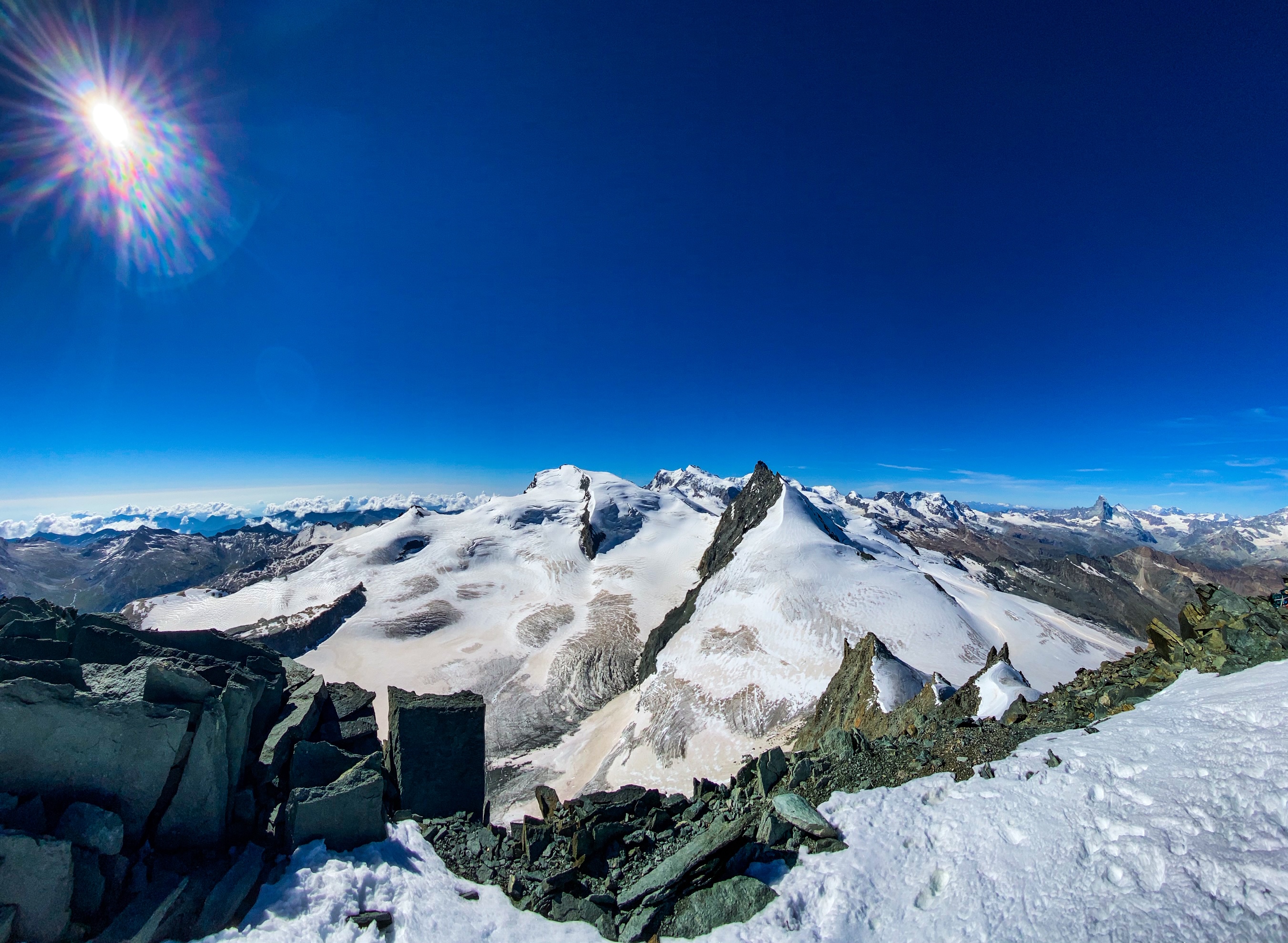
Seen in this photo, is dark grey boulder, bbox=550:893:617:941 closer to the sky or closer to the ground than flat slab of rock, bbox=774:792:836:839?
closer to the ground

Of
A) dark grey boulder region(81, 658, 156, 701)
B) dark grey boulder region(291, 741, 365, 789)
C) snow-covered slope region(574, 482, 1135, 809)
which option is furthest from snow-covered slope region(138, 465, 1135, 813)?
dark grey boulder region(81, 658, 156, 701)

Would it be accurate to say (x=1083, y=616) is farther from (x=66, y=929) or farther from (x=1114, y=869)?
(x=66, y=929)

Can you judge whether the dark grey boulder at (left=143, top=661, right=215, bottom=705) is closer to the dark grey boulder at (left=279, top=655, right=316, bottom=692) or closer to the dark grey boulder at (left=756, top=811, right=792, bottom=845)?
the dark grey boulder at (left=279, top=655, right=316, bottom=692)

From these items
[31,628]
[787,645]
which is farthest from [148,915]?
[787,645]

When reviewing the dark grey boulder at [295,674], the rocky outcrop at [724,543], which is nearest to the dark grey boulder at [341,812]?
the dark grey boulder at [295,674]

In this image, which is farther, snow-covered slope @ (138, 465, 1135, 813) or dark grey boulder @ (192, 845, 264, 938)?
snow-covered slope @ (138, 465, 1135, 813)

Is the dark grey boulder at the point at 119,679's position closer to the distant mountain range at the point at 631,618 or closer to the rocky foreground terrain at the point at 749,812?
the rocky foreground terrain at the point at 749,812

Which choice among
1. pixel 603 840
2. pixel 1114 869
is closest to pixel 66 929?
pixel 603 840
